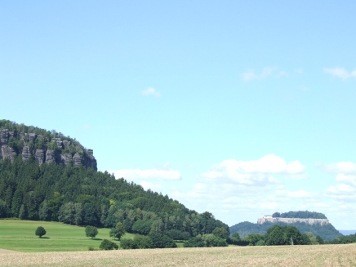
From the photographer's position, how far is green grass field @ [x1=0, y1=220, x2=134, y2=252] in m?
127

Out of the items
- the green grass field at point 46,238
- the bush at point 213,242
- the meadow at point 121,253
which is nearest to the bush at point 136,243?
the green grass field at point 46,238

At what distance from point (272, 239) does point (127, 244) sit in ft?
122

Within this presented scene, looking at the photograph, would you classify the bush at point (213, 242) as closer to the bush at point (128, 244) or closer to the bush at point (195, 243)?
the bush at point (195, 243)

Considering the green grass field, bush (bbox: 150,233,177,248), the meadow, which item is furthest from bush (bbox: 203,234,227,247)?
the meadow

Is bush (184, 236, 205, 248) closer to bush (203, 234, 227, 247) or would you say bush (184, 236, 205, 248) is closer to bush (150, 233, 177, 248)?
bush (203, 234, 227, 247)

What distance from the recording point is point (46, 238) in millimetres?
155750

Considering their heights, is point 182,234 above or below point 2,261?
above

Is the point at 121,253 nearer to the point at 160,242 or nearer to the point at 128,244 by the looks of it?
the point at 128,244

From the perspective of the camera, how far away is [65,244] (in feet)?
444

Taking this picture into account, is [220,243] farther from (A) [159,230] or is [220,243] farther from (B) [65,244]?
(B) [65,244]

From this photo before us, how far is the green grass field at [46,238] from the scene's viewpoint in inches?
4982

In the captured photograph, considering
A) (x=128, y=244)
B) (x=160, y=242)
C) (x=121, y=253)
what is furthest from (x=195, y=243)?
(x=121, y=253)

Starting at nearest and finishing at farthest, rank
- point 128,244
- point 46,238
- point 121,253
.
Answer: point 121,253
point 128,244
point 46,238

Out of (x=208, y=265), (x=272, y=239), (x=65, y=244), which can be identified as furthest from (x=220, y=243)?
(x=208, y=265)
